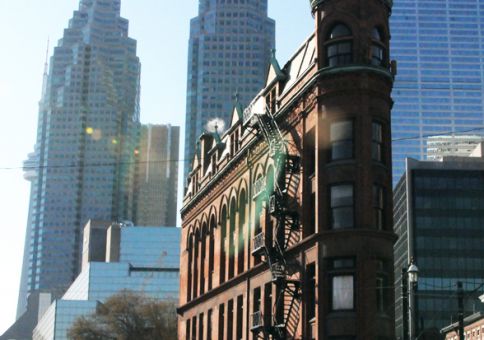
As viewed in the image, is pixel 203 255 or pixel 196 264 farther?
pixel 196 264

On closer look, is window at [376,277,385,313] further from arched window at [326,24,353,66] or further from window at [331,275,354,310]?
arched window at [326,24,353,66]

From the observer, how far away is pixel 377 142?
168ft

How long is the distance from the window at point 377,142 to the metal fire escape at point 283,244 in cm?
506

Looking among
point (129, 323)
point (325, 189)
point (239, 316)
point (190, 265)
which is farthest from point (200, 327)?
point (129, 323)

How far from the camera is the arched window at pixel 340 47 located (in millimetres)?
51719

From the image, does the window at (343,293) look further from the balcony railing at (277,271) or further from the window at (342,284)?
the balcony railing at (277,271)

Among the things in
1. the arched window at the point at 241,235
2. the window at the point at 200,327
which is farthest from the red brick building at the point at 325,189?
the window at the point at 200,327

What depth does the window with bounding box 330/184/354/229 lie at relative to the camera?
49.5 metres

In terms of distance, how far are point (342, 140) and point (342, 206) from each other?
3.48m

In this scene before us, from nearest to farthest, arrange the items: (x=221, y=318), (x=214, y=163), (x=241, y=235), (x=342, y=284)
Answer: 1. (x=342, y=284)
2. (x=241, y=235)
3. (x=221, y=318)
4. (x=214, y=163)

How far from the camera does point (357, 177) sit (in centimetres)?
4966

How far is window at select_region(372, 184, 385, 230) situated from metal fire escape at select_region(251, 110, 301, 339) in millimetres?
5192

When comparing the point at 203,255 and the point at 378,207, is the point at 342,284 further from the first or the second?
the point at 203,255

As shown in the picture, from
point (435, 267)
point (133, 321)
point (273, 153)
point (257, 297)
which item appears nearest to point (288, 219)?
point (273, 153)
